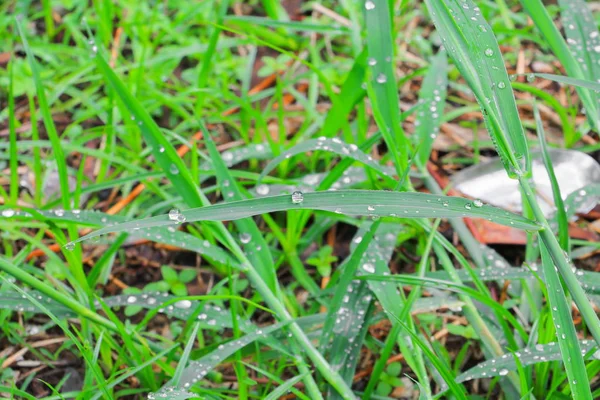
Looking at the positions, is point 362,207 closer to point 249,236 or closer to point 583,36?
point 249,236

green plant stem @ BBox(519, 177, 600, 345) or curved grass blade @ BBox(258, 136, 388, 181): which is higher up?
curved grass blade @ BBox(258, 136, 388, 181)

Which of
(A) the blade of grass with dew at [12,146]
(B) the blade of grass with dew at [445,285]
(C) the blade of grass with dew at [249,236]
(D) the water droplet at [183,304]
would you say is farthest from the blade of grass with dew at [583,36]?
(A) the blade of grass with dew at [12,146]

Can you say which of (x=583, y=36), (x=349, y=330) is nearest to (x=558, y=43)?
(x=583, y=36)

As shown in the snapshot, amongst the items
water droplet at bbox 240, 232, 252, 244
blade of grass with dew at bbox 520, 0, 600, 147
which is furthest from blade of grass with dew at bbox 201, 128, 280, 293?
blade of grass with dew at bbox 520, 0, 600, 147

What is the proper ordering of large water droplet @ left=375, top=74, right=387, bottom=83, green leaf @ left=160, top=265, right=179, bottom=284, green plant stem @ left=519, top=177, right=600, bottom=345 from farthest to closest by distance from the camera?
green leaf @ left=160, top=265, right=179, bottom=284, large water droplet @ left=375, top=74, right=387, bottom=83, green plant stem @ left=519, top=177, right=600, bottom=345

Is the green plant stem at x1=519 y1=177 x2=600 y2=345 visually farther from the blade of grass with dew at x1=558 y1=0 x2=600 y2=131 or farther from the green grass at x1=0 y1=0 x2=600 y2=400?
the blade of grass with dew at x1=558 y1=0 x2=600 y2=131

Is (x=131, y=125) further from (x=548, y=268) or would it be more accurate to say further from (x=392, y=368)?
(x=548, y=268)
